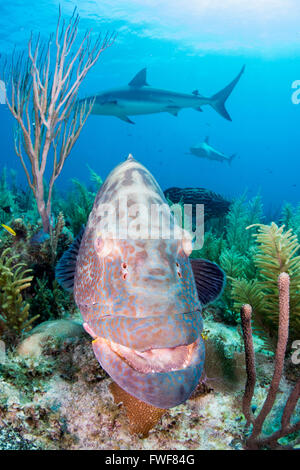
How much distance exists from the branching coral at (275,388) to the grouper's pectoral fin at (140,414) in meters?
0.73

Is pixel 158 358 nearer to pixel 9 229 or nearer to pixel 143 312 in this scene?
pixel 143 312

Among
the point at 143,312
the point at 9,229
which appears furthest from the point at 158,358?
the point at 9,229

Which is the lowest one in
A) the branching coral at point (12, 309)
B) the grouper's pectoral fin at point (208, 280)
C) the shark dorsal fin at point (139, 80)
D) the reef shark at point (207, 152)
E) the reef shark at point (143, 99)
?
the branching coral at point (12, 309)

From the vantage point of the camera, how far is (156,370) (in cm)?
163

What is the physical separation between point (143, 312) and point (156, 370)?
1.08ft

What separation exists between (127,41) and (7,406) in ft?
171

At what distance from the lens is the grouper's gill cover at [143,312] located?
1576mm

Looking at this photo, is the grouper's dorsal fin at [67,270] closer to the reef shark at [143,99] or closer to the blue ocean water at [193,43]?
the blue ocean water at [193,43]

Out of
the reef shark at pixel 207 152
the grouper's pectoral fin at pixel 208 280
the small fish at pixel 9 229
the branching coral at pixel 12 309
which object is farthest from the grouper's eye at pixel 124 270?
the reef shark at pixel 207 152

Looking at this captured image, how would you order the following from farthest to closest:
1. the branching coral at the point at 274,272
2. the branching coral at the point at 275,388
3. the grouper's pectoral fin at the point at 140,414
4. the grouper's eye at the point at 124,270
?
the branching coral at the point at 274,272
the grouper's pectoral fin at the point at 140,414
the branching coral at the point at 275,388
the grouper's eye at the point at 124,270

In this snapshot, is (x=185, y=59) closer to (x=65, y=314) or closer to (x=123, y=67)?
(x=123, y=67)

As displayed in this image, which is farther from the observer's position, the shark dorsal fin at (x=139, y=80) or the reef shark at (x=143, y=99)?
the shark dorsal fin at (x=139, y=80)

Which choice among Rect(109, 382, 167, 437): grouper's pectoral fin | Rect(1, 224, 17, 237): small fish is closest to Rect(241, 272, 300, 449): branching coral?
Rect(109, 382, 167, 437): grouper's pectoral fin

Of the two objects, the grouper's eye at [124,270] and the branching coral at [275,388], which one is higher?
the grouper's eye at [124,270]
